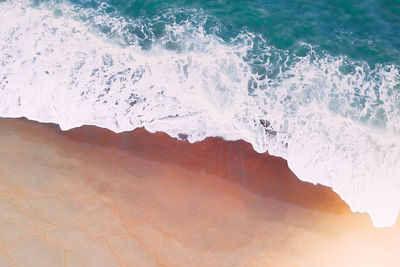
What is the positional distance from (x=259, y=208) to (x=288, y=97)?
242 centimetres

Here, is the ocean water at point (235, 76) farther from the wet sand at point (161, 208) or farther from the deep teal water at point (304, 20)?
the wet sand at point (161, 208)

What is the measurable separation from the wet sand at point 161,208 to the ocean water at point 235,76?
30 cm

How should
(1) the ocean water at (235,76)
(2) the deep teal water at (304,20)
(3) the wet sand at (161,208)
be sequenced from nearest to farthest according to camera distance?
(3) the wet sand at (161,208), (1) the ocean water at (235,76), (2) the deep teal water at (304,20)

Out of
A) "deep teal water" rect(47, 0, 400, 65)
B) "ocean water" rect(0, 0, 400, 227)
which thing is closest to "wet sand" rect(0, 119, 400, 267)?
"ocean water" rect(0, 0, 400, 227)

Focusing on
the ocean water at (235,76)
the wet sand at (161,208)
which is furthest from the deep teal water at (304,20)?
the wet sand at (161,208)

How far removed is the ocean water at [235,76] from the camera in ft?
19.9

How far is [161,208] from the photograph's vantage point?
18.2 ft

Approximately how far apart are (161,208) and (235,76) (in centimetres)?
318

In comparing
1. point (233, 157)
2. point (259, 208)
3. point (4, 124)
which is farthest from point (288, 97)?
point (4, 124)

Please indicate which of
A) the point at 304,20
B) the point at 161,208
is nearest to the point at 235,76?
the point at 304,20

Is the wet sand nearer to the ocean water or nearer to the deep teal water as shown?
the ocean water

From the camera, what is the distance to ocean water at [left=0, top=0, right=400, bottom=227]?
6074 mm

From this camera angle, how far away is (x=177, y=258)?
5090 mm

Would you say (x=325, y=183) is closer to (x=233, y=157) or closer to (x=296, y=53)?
(x=233, y=157)
